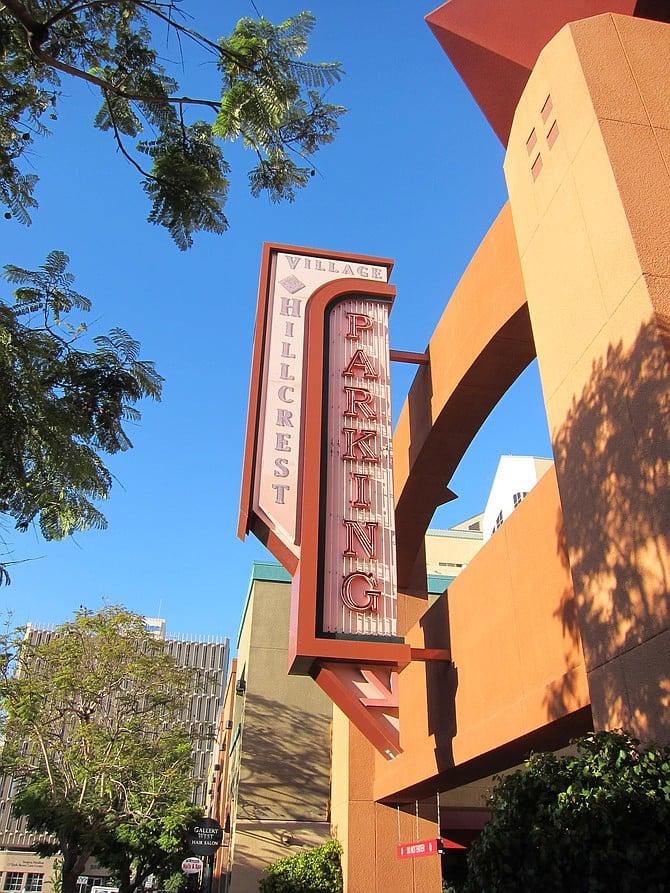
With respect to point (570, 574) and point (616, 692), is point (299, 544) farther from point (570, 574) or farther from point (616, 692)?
point (616, 692)

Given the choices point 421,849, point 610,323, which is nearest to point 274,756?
point 421,849

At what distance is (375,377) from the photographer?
40.7 ft

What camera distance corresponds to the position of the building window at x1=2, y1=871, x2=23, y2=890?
62.7 metres

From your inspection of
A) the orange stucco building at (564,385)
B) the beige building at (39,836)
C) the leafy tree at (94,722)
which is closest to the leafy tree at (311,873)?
the orange stucco building at (564,385)

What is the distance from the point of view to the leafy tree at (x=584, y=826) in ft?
12.9

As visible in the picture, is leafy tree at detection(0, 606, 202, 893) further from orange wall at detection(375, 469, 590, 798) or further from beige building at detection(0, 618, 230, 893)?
beige building at detection(0, 618, 230, 893)

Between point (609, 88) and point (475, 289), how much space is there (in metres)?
4.09

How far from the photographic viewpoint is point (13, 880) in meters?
63.2

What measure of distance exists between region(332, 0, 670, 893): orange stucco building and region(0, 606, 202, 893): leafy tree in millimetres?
14267

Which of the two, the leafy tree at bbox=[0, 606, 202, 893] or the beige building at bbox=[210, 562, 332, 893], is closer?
the beige building at bbox=[210, 562, 332, 893]

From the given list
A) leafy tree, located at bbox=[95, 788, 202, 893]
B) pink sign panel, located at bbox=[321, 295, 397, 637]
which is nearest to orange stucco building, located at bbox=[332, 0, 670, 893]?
pink sign panel, located at bbox=[321, 295, 397, 637]

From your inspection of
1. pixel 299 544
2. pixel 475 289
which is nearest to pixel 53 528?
pixel 299 544

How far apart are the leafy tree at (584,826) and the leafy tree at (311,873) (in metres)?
12.4

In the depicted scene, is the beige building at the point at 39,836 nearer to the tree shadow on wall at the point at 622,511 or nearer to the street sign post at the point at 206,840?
the street sign post at the point at 206,840
